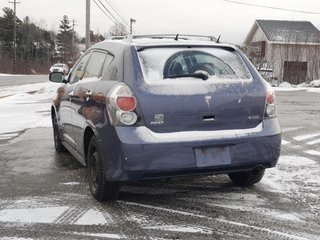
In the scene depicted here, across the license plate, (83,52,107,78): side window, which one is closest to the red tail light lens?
the license plate

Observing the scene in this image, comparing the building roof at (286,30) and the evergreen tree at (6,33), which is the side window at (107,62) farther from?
the evergreen tree at (6,33)

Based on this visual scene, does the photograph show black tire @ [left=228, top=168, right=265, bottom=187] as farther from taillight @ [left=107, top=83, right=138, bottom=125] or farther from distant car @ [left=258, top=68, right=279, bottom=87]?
distant car @ [left=258, top=68, right=279, bottom=87]

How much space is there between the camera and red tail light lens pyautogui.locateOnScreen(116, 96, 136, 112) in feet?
13.7

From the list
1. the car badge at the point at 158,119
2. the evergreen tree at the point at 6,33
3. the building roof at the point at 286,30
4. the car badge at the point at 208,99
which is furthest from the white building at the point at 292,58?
the evergreen tree at the point at 6,33

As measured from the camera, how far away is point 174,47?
15.5ft

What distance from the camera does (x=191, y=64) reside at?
4602 mm

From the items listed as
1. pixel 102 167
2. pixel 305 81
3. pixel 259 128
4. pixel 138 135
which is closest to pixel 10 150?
pixel 102 167

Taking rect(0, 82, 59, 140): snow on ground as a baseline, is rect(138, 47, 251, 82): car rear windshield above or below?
above

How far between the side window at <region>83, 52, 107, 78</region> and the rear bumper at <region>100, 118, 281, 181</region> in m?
1.10

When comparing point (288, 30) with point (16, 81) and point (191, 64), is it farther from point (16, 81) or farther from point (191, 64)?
point (191, 64)

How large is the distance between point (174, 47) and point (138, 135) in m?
1.08

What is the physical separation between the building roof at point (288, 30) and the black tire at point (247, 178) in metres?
31.5

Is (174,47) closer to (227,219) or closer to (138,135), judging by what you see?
(138,135)

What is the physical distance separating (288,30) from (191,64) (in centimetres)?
3838
